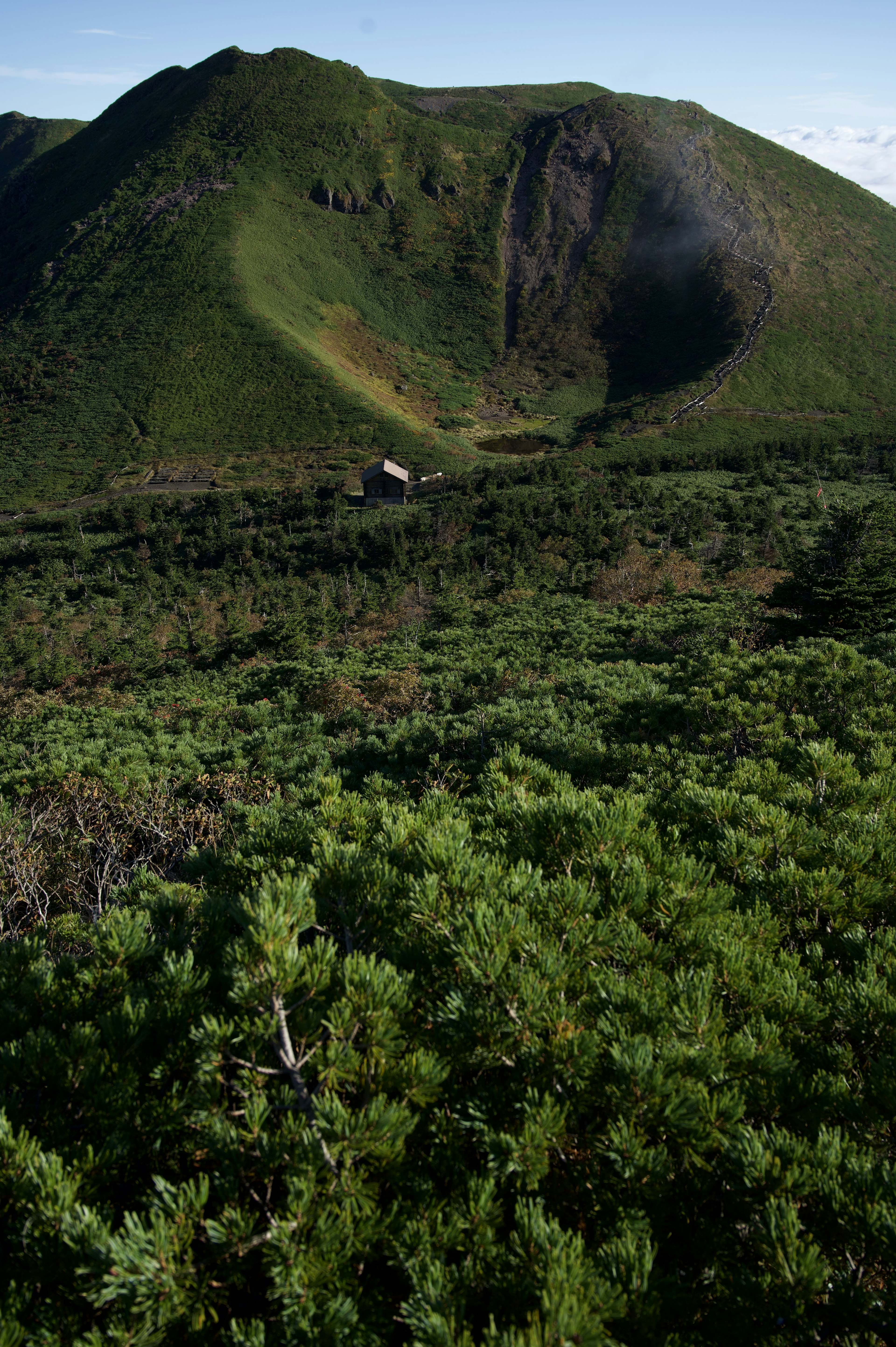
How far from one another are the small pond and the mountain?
2595 mm

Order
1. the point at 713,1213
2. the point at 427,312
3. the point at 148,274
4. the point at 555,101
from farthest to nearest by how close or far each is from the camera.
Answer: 1. the point at 555,101
2. the point at 427,312
3. the point at 148,274
4. the point at 713,1213

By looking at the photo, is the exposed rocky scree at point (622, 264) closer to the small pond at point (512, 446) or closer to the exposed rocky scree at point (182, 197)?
the small pond at point (512, 446)

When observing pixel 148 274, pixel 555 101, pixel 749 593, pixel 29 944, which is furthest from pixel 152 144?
pixel 29 944

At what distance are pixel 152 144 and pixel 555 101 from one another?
112 m

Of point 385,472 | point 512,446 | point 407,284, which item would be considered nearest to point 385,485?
point 385,472

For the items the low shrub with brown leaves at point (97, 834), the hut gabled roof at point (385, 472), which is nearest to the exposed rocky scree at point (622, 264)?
the hut gabled roof at point (385, 472)

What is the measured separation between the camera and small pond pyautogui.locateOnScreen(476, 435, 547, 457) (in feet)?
243

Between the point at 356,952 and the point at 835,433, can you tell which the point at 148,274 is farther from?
the point at 356,952

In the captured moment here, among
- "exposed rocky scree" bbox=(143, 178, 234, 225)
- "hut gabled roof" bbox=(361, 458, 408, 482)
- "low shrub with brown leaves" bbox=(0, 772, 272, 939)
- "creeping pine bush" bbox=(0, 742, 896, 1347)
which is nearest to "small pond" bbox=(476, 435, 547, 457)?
"hut gabled roof" bbox=(361, 458, 408, 482)

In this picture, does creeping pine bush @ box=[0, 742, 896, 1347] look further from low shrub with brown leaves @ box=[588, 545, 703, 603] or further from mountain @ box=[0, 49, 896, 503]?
mountain @ box=[0, 49, 896, 503]

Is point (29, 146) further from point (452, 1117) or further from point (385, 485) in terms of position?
point (452, 1117)

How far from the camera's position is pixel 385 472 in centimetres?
5459

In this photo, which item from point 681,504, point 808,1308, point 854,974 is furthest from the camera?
point 681,504

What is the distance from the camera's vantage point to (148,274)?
3460 inches
